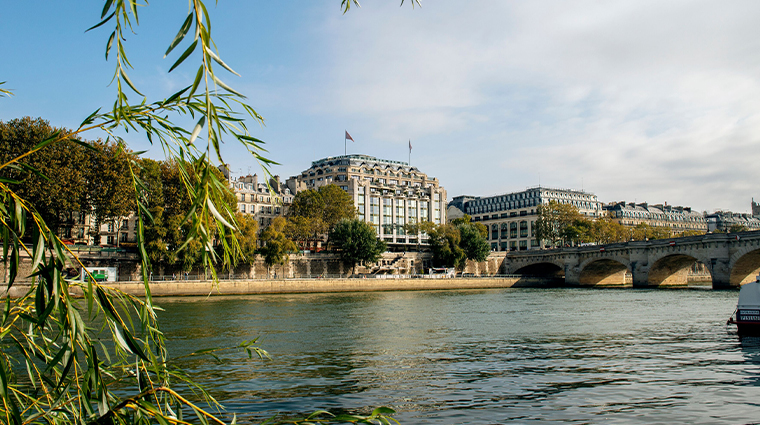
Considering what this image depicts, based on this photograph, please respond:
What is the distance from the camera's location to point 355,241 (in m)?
92.5

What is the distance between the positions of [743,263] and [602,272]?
31.3m

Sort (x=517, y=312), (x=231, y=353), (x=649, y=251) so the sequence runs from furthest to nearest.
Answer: (x=649, y=251)
(x=517, y=312)
(x=231, y=353)

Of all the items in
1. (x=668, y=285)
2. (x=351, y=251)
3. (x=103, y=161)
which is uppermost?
(x=103, y=161)

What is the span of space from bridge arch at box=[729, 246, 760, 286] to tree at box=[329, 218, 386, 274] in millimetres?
48748

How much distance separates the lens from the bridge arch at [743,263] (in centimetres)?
7189

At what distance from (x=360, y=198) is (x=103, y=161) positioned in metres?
64.5

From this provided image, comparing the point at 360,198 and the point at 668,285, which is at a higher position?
the point at 360,198

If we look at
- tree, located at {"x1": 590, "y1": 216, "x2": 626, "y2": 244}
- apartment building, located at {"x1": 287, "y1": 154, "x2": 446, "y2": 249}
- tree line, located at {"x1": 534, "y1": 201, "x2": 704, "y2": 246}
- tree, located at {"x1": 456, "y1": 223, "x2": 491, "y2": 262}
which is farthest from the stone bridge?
apartment building, located at {"x1": 287, "y1": 154, "x2": 446, "y2": 249}

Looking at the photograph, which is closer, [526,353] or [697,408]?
[697,408]

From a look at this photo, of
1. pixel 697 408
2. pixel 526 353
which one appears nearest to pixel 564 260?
pixel 526 353

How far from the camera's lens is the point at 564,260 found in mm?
103062

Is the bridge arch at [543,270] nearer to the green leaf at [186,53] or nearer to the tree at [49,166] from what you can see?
the tree at [49,166]

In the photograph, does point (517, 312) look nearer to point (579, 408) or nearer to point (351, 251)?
point (579, 408)

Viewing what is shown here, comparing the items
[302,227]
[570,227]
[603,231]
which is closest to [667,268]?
[570,227]
